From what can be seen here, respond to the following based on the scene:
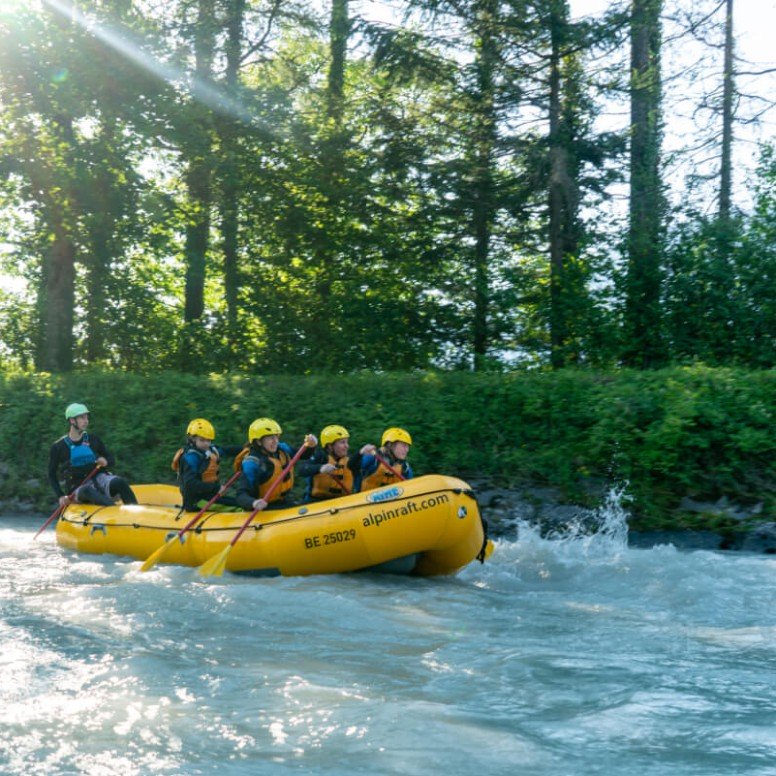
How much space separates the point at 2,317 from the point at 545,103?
38.1 feet

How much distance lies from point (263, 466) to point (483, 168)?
8.89m

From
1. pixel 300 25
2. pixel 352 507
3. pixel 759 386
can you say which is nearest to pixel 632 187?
pixel 759 386

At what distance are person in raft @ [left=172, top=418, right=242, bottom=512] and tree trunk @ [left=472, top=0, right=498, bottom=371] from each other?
7001 millimetres

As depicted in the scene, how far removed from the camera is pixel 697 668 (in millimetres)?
6477

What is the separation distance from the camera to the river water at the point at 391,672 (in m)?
5.08

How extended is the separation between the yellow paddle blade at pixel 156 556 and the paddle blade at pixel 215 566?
571mm

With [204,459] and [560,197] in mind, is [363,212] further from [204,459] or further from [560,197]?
[204,459]

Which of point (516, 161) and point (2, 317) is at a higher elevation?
point (516, 161)

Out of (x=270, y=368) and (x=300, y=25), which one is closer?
(x=270, y=368)

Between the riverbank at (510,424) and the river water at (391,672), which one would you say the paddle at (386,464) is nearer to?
the river water at (391,672)

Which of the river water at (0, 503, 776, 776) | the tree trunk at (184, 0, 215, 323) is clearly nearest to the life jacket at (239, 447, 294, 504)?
A: the river water at (0, 503, 776, 776)

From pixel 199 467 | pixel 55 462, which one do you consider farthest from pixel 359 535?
pixel 55 462

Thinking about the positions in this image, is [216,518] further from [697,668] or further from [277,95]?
[277,95]

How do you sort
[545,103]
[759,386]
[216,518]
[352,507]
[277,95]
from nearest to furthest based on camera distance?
[352,507], [216,518], [759,386], [545,103], [277,95]
